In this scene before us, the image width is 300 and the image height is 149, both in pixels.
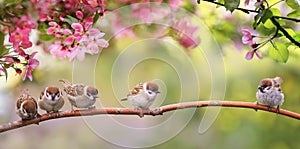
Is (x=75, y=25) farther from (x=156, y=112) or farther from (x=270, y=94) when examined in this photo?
(x=270, y=94)

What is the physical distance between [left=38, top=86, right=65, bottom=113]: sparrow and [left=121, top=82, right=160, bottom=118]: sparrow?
127 mm

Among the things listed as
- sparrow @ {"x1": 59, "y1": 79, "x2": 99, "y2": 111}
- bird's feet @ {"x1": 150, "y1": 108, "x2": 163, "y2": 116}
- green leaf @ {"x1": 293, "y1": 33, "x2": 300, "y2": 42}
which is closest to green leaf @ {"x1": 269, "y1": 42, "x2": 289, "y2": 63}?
green leaf @ {"x1": 293, "y1": 33, "x2": 300, "y2": 42}

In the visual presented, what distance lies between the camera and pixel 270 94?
94cm

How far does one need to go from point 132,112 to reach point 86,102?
103 millimetres

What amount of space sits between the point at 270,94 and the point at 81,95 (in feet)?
1.11

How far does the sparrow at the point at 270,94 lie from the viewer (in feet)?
2.99

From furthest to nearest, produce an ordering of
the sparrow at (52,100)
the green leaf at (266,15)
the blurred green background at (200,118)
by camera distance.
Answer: the blurred green background at (200,118), the sparrow at (52,100), the green leaf at (266,15)

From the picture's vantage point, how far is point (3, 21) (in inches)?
26.4

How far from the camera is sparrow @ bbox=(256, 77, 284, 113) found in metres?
0.91

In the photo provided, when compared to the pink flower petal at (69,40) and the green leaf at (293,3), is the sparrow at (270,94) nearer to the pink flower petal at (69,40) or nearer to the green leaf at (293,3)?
the green leaf at (293,3)

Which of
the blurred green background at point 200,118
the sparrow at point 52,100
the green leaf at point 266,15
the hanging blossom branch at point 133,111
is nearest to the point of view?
the green leaf at point 266,15

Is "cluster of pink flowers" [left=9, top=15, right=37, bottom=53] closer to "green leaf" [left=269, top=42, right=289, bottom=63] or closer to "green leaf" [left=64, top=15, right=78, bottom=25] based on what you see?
"green leaf" [left=64, top=15, right=78, bottom=25]

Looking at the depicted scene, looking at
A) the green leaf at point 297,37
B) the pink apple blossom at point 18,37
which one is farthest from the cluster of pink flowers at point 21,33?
the green leaf at point 297,37

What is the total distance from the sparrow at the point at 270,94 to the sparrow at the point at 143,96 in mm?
192
